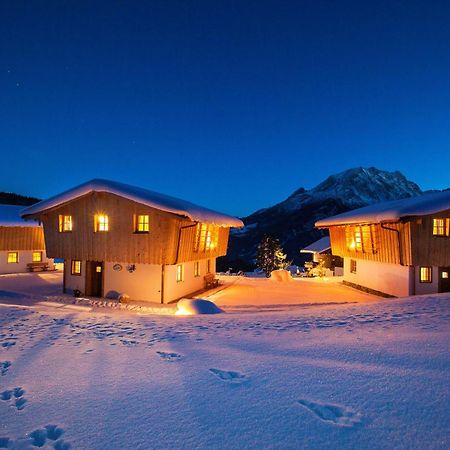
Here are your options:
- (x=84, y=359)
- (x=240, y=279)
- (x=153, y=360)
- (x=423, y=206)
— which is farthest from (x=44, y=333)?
(x=240, y=279)

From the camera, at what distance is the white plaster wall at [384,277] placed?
1959 centimetres

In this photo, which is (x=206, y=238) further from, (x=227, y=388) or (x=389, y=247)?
(x=227, y=388)

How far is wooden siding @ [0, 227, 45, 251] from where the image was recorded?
29047 millimetres

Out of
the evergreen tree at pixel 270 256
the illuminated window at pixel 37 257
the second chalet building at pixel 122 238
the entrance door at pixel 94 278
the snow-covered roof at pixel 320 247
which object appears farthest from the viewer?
the evergreen tree at pixel 270 256

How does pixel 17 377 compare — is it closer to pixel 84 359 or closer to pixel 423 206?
pixel 84 359

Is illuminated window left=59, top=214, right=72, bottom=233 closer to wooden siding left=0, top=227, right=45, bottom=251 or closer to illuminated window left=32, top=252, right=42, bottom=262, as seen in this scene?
wooden siding left=0, top=227, right=45, bottom=251

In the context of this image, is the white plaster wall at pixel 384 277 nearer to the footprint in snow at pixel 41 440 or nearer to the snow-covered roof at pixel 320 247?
the snow-covered roof at pixel 320 247

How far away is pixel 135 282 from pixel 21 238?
16920 mm

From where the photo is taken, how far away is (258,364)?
5551 millimetres

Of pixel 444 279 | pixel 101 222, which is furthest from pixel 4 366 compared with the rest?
pixel 444 279

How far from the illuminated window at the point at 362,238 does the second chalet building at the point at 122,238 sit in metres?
10.4

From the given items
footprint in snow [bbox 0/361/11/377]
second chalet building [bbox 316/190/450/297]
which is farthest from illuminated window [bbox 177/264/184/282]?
footprint in snow [bbox 0/361/11/377]

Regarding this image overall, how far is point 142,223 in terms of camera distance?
747 inches

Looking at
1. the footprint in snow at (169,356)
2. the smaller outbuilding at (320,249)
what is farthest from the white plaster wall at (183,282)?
the smaller outbuilding at (320,249)
